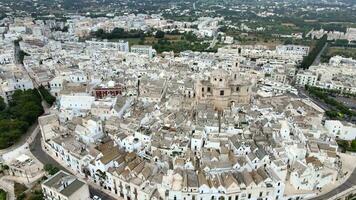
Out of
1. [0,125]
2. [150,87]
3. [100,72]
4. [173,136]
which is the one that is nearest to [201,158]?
[173,136]

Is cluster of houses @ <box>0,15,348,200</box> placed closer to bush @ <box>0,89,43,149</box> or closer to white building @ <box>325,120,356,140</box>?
white building @ <box>325,120,356,140</box>

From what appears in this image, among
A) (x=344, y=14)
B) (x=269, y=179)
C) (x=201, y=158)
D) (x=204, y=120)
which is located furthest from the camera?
(x=344, y=14)

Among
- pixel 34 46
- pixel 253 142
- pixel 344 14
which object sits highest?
pixel 344 14

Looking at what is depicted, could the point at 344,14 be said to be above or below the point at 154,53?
above

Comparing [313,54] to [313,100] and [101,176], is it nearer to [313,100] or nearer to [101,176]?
[313,100]

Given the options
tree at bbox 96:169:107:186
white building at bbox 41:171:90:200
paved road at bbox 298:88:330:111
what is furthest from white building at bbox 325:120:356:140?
white building at bbox 41:171:90:200

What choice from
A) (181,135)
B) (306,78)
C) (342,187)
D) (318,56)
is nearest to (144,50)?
(306,78)

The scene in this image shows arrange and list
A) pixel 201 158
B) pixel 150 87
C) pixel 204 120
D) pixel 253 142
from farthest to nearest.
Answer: pixel 150 87
pixel 204 120
pixel 253 142
pixel 201 158

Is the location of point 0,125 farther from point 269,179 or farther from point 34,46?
point 34,46

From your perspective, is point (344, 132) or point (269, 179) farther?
point (344, 132)
